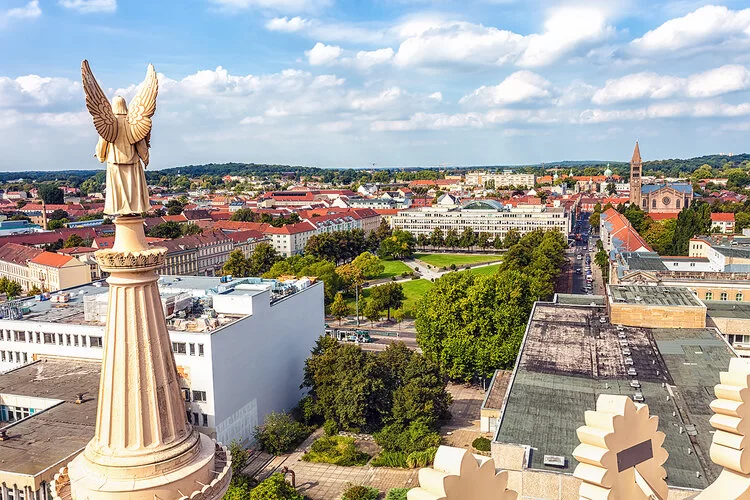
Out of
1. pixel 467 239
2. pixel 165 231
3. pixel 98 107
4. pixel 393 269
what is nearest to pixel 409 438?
pixel 98 107

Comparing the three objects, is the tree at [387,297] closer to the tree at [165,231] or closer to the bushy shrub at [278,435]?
the bushy shrub at [278,435]

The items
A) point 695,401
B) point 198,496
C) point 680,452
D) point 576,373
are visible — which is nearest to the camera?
point 198,496

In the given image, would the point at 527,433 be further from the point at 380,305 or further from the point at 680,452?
the point at 380,305

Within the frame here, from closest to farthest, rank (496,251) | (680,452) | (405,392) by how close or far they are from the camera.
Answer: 1. (680,452)
2. (405,392)
3. (496,251)

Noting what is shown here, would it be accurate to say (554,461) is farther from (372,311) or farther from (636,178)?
(636,178)

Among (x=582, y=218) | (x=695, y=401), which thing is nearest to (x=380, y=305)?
(x=695, y=401)

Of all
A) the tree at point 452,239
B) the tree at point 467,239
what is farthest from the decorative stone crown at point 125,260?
the tree at point 452,239

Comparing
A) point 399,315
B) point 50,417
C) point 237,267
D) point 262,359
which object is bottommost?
point 399,315

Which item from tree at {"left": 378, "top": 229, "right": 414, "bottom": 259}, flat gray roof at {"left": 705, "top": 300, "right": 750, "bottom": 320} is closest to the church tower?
tree at {"left": 378, "top": 229, "right": 414, "bottom": 259}
